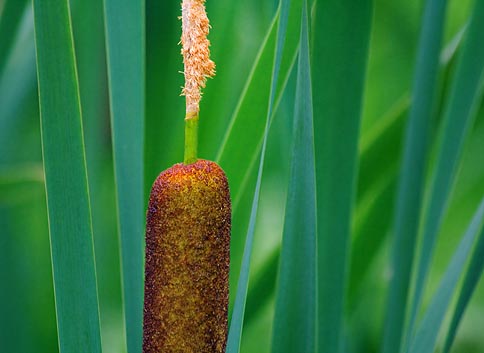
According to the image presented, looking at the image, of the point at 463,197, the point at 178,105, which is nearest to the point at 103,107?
the point at 178,105

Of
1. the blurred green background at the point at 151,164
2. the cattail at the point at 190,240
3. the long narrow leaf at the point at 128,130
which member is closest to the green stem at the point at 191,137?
the cattail at the point at 190,240

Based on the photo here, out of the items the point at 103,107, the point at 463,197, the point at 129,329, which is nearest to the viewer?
the point at 129,329

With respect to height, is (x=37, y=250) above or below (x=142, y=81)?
below

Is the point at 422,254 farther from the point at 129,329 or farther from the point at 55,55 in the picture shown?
the point at 55,55

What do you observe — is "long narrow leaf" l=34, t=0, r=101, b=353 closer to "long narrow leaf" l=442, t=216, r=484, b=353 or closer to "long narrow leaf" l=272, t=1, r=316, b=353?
"long narrow leaf" l=272, t=1, r=316, b=353

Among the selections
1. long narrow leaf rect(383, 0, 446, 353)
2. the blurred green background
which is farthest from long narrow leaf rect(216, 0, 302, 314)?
long narrow leaf rect(383, 0, 446, 353)

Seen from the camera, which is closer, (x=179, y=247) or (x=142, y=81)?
(x=179, y=247)
